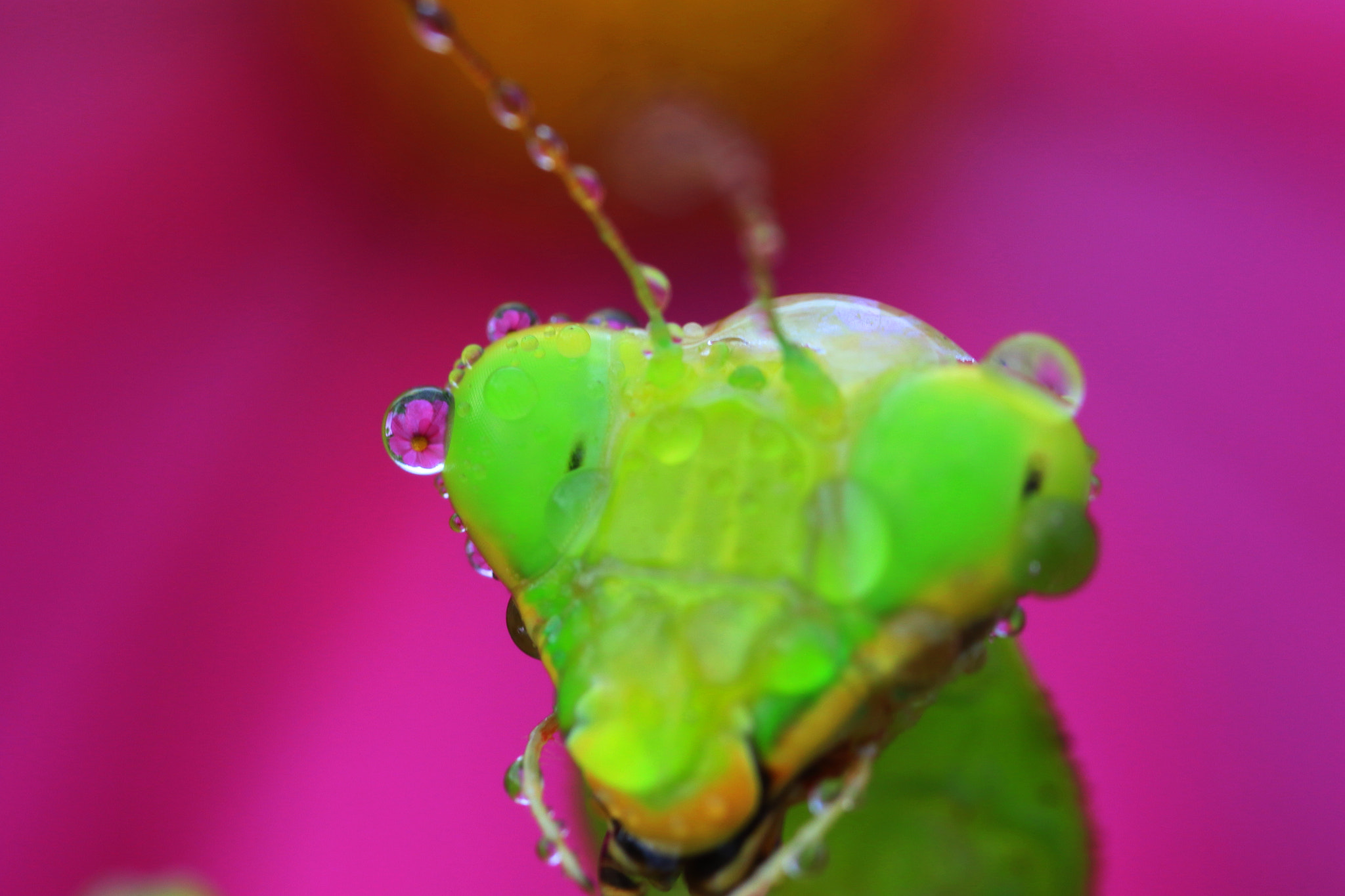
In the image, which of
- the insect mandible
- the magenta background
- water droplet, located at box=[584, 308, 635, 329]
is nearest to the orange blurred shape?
the magenta background

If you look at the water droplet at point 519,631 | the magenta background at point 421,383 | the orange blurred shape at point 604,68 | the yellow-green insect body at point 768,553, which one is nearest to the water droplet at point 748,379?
the yellow-green insect body at point 768,553

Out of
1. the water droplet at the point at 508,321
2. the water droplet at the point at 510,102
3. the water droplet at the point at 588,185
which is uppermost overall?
the water droplet at the point at 510,102

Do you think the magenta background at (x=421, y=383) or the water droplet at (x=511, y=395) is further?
the magenta background at (x=421, y=383)

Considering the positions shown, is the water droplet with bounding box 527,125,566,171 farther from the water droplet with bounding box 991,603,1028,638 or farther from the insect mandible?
the water droplet with bounding box 991,603,1028,638

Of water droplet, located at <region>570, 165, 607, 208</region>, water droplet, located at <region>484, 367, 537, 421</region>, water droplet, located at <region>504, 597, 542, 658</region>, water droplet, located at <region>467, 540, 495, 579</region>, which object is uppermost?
water droplet, located at <region>570, 165, 607, 208</region>

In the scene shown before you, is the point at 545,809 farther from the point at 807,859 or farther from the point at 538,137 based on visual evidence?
the point at 538,137

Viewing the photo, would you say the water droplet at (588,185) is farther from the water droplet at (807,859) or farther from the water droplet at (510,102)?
the water droplet at (807,859)

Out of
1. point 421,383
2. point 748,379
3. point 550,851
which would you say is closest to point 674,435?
point 748,379
